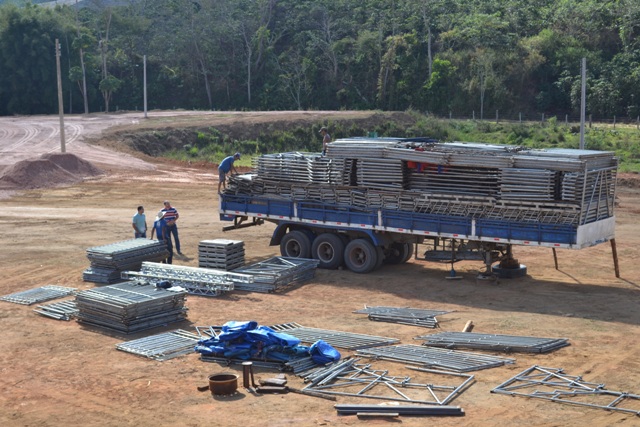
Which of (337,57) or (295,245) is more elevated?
(337,57)

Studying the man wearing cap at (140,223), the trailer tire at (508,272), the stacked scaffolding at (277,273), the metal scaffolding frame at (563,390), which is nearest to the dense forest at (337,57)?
the trailer tire at (508,272)

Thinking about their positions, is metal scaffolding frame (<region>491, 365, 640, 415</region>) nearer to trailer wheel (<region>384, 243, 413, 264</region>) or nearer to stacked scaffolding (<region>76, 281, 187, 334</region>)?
stacked scaffolding (<region>76, 281, 187, 334</region>)

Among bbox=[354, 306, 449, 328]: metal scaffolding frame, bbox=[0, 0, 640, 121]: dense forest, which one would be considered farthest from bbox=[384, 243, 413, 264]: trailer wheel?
bbox=[0, 0, 640, 121]: dense forest

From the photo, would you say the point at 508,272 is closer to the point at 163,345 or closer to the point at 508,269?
the point at 508,269

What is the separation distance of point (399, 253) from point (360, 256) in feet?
5.15

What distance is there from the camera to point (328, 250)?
23844mm

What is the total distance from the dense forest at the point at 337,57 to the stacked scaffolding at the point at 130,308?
47616 millimetres

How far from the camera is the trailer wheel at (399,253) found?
955 inches

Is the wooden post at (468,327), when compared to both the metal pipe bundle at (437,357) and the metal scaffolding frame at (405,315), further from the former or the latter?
the metal pipe bundle at (437,357)

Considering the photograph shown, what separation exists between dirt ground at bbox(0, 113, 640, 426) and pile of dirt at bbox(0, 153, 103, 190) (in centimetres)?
908

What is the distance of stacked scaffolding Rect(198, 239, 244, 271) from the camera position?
74.5 feet

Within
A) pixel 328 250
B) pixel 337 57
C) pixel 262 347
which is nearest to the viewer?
pixel 262 347

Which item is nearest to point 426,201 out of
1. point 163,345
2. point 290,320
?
point 290,320

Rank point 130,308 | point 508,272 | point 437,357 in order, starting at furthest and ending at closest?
point 508,272, point 130,308, point 437,357
